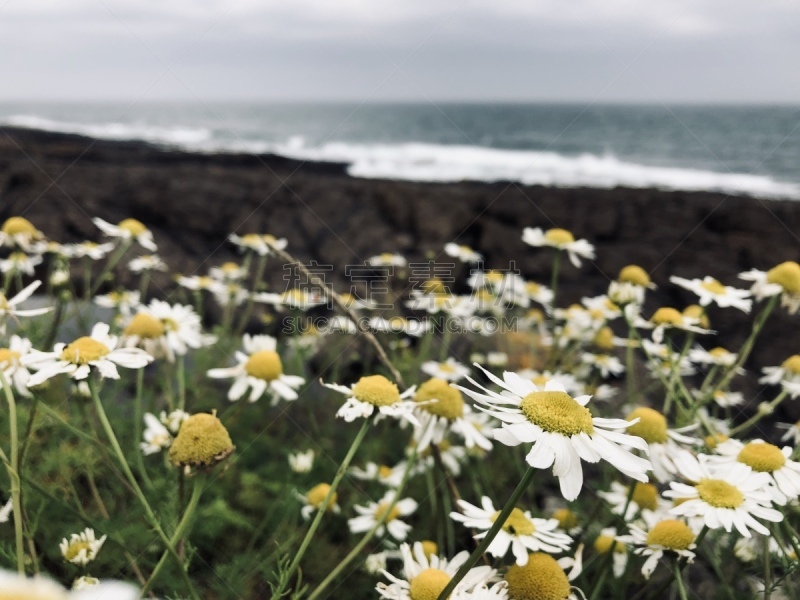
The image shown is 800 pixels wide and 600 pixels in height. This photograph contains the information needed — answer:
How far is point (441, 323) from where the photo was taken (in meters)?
3.04

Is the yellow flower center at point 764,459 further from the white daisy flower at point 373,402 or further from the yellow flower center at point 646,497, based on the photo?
the white daisy flower at point 373,402

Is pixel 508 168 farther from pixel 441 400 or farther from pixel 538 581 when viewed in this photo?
pixel 538 581

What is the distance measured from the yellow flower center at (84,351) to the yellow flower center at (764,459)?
1192 millimetres

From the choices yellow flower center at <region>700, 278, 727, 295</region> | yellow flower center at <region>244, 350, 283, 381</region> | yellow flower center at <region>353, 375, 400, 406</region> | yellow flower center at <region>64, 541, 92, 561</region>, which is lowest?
yellow flower center at <region>64, 541, 92, 561</region>

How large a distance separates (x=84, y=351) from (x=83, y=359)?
2cm

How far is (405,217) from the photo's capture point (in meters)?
6.63

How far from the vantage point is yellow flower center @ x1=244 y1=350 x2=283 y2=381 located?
1.36 meters

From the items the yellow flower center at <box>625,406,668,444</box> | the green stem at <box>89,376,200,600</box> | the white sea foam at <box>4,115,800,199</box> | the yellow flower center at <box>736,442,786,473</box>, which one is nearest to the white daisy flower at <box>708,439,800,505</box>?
the yellow flower center at <box>736,442,786,473</box>

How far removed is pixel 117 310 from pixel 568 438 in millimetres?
2449

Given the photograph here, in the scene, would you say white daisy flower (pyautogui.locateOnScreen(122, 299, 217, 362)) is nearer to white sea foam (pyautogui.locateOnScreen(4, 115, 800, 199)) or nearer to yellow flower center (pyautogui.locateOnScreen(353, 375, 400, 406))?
yellow flower center (pyautogui.locateOnScreen(353, 375, 400, 406))

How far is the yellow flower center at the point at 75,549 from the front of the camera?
1.04m

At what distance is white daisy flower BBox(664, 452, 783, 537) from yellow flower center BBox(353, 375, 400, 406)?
0.47 m

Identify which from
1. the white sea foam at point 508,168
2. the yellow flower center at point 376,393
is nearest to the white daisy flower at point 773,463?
the yellow flower center at point 376,393

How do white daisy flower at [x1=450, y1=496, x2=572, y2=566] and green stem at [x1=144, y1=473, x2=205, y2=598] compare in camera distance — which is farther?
white daisy flower at [x1=450, y1=496, x2=572, y2=566]
